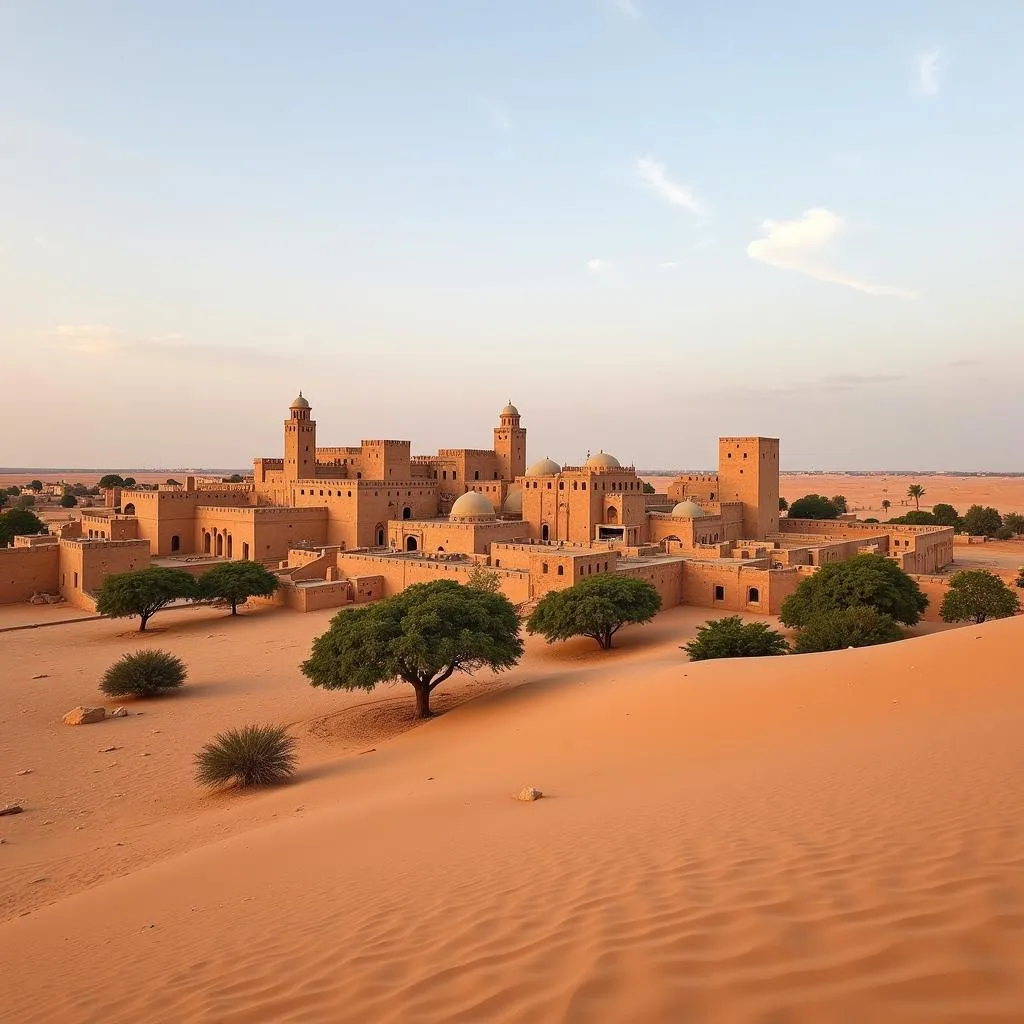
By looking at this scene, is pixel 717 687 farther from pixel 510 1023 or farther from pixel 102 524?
pixel 102 524

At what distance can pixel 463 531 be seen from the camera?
148 ft

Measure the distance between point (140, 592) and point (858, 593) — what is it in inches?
1156

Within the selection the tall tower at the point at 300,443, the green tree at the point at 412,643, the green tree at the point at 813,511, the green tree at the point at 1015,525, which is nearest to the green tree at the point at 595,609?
the green tree at the point at 412,643

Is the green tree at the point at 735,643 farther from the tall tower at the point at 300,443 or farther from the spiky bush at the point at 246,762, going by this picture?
the tall tower at the point at 300,443

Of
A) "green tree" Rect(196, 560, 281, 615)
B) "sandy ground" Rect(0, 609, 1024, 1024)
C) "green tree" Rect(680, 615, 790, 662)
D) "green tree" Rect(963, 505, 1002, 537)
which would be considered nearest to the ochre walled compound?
"green tree" Rect(196, 560, 281, 615)

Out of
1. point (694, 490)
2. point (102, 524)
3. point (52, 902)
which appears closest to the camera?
point (52, 902)

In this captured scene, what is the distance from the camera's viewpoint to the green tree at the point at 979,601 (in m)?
30.3

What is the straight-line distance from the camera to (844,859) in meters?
5.67

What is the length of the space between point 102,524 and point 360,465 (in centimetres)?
1896

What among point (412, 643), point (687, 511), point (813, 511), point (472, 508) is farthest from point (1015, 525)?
point (412, 643)

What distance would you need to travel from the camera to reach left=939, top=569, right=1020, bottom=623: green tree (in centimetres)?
3028

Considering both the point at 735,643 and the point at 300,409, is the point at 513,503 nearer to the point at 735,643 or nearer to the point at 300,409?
the point at 300,409

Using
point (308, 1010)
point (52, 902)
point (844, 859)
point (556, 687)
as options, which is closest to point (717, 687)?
point (556, 687)

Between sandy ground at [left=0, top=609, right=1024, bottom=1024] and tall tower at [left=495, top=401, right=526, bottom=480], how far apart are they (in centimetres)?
4602
